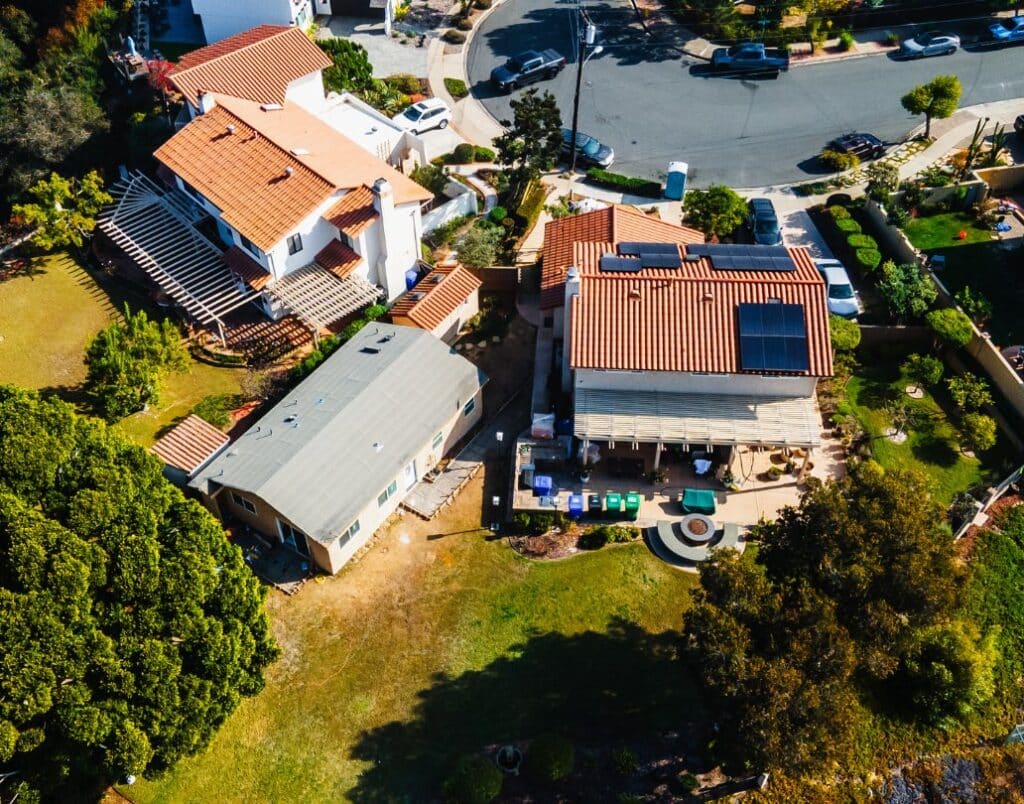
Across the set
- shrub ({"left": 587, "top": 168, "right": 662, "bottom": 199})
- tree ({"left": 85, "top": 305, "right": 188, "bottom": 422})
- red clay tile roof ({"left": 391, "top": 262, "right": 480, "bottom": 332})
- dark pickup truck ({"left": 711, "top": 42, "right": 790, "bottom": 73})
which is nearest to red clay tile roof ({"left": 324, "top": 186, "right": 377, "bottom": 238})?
red clay tile roof ({"left": 391, "top": 262, "right": 480, "bottom": 332})

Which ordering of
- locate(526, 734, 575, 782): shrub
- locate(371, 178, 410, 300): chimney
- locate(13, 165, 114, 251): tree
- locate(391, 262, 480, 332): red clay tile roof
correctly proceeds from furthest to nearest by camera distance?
locate(13, 165, 114, 251): tree, locate(391, 262, 480, 332): red clay tile roof, locate(371, 178, 410, 300): chimney, locate(526, 734, 575, 782): shrub

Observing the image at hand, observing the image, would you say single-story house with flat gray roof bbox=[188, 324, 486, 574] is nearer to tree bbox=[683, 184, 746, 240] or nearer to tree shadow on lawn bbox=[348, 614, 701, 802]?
tree shadow on lawn bbox=[348, 614, 701, 802]

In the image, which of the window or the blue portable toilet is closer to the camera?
the window

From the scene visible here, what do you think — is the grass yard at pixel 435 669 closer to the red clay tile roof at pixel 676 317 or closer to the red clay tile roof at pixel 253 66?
the red clay tile roof at pixel 676 317

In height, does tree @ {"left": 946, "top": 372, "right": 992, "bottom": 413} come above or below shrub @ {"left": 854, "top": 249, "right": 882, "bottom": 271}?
below

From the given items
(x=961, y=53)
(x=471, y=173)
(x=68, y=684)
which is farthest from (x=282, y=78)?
(x=961, y=53)

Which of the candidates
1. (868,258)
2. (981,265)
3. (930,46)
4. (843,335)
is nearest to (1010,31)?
(930,46)

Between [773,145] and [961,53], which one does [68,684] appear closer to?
[773,145]

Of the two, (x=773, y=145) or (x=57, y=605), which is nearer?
(x=57, y=605)
